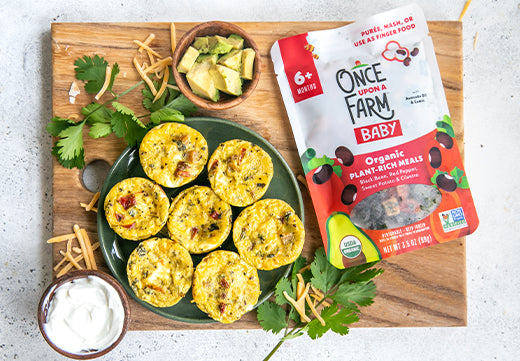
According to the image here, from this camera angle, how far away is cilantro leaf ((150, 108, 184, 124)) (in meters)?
1.74

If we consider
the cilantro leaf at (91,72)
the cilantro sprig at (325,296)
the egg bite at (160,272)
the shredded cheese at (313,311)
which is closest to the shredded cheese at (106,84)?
the cilantro leaf at (91,72)

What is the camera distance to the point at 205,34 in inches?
68.8

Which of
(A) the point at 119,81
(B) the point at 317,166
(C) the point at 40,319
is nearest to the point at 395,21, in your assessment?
(B) the point at 317,166

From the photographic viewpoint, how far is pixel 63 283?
1667 millimetres

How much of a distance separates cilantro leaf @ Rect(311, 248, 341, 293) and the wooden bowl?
2.50 ft

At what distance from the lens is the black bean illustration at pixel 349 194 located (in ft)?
6.09

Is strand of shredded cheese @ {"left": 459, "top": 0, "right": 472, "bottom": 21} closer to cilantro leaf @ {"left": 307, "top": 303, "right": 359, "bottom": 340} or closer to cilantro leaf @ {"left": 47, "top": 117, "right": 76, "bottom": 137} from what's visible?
A: cilantro leaf @ {"left": 307, "top": 303, "right": 359, "bottom": 340}

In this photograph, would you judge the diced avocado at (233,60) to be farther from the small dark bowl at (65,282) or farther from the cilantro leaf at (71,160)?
the small dark bowl at (65,282)

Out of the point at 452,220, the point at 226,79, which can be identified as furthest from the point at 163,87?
the point at 452,220

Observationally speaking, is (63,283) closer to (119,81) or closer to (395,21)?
(119,81)

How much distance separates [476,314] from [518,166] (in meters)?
0.79

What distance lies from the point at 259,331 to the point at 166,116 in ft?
3.83

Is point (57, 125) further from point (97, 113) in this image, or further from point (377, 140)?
point (377, 140)

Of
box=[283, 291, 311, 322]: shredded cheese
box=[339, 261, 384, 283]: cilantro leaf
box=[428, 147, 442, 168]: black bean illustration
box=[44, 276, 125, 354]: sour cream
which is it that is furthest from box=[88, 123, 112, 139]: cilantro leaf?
box=[428, 147, 442, 168]: black bean illustration
